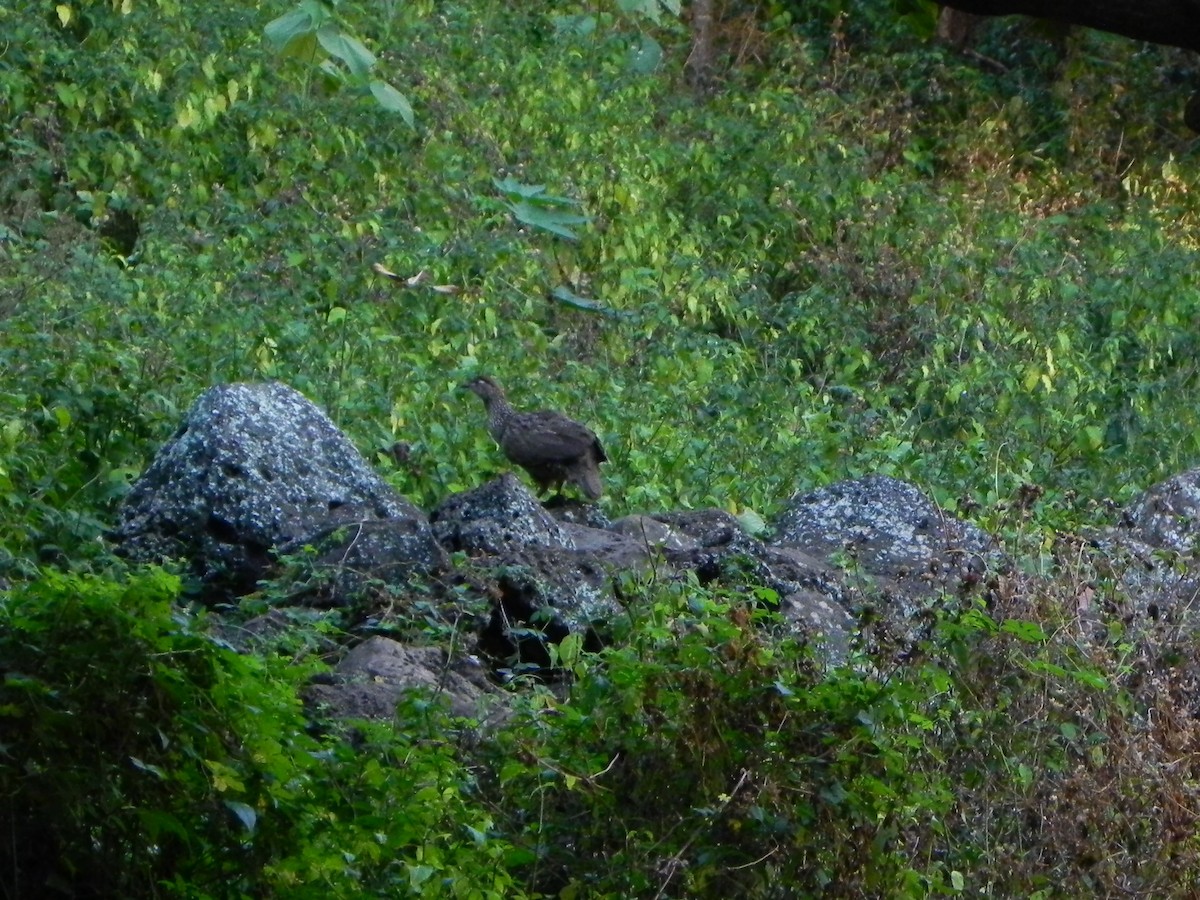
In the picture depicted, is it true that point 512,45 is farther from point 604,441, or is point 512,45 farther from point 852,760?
point 852,760

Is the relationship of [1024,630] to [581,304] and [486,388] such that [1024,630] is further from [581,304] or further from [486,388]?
[581,304]

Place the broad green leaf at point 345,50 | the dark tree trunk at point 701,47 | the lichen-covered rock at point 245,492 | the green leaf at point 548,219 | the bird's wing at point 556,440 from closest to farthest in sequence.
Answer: the broad green leaf at point 345,50 < the lichen-covered rock at point 245,492 < the bird's wing at point 556,440 < the green leaf at point 548,219 < the dark tree trunk at point 701,47

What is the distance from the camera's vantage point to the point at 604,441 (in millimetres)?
8523

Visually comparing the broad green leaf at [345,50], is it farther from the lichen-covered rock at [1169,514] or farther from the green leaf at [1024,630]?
the lichen-covered rock at [1169,514]

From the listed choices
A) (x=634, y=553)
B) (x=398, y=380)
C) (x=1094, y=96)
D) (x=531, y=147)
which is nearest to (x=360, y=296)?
(x=398, y=380)

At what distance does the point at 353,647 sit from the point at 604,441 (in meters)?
3.21

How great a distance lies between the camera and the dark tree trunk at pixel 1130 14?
3.44 meters

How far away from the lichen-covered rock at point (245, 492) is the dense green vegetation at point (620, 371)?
214mm

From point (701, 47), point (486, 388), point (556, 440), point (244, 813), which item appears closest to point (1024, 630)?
point (244, 813)

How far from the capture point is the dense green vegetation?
370 cm

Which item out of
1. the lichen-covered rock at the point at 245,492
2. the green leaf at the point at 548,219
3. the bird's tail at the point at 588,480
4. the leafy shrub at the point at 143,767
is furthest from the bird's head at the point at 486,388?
the leafy shrub at the point at 143,767

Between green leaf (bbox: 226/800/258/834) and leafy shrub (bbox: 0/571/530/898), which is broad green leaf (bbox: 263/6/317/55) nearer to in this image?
leafy shrub (bbox: 0/571/530/898)

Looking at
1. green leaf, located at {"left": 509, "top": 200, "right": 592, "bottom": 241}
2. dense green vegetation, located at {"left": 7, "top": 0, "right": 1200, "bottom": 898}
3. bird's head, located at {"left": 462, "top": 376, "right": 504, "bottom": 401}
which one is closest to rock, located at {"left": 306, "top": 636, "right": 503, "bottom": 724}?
dense green vegetation, located at {"left": 7, "top": 0, "right": 1200, "bottom": 898}

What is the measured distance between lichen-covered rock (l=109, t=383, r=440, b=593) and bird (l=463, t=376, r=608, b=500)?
81cm
